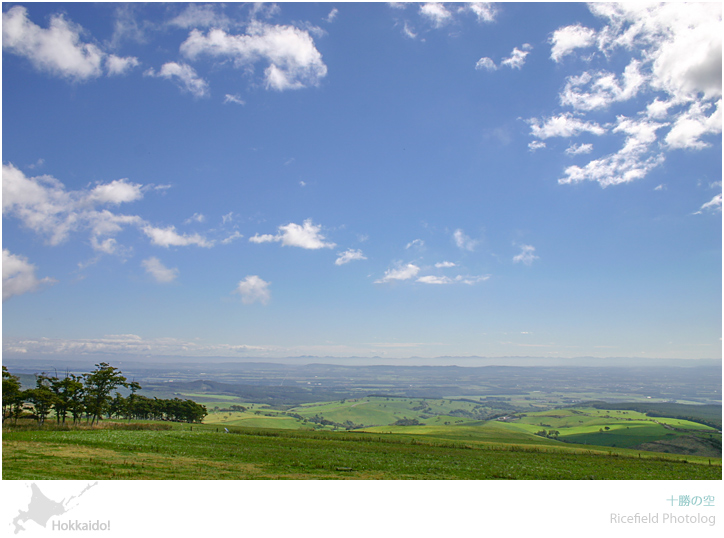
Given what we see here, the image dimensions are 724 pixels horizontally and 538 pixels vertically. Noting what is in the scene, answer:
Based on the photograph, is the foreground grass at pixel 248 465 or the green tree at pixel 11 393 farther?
the green tree at pixel 11 393

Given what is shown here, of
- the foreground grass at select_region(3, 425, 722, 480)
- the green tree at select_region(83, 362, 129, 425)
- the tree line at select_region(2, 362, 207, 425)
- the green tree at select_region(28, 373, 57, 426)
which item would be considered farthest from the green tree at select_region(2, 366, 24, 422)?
the foreground grass at select_region(3, 425, 722, 480)

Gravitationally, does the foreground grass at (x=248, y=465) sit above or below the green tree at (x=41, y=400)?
above

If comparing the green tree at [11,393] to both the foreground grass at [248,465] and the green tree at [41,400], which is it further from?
the foreground grass at [248,465]

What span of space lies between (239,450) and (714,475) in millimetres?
47610
